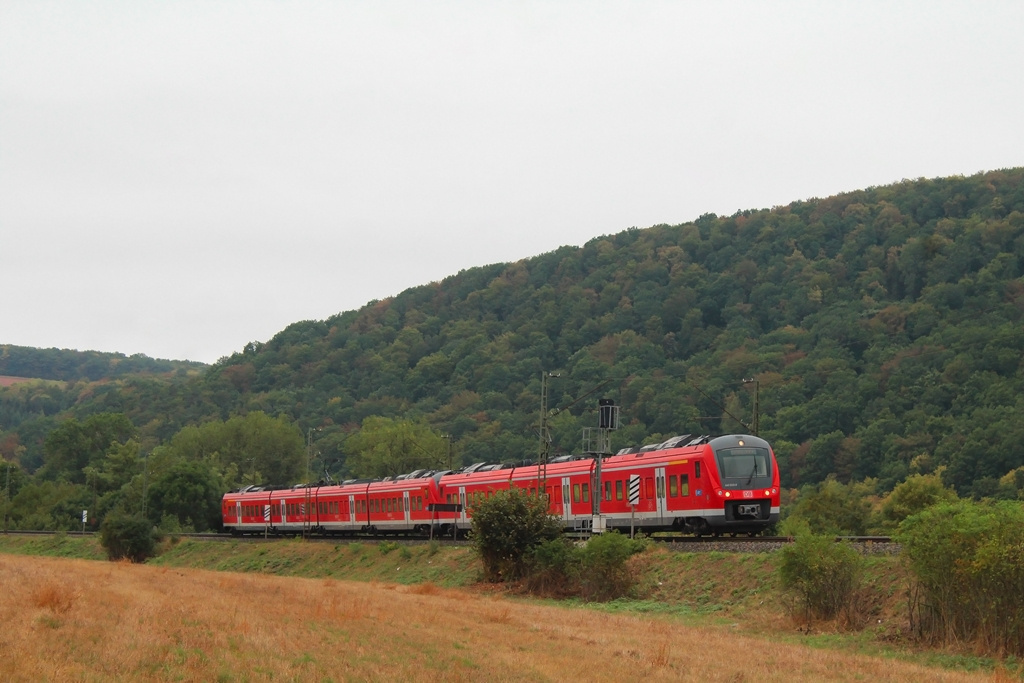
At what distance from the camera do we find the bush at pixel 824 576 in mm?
31453

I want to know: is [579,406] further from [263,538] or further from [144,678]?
[144,678]

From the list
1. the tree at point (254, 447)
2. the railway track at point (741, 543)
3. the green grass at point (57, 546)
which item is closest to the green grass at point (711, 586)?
the railway track at point (741, 543)

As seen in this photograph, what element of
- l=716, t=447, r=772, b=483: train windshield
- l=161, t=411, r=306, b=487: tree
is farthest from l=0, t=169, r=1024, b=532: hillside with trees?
l=716, t=447, r=772, b=483: train windshield

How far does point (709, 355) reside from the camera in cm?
13162

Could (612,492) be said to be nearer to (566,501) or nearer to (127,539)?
(566,501)

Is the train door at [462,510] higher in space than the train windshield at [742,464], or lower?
lower

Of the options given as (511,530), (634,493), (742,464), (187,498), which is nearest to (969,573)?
(742,464)

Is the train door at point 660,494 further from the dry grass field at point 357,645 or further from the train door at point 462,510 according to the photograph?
the train door at point 462,510

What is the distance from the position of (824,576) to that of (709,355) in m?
101

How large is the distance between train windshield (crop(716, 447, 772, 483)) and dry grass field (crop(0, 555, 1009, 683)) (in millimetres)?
7500

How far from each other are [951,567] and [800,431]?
76356mm

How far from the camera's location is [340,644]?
86.4ft

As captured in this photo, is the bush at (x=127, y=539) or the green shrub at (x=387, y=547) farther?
the bush at (x=127, y=539)

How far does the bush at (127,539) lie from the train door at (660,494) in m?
40.3
